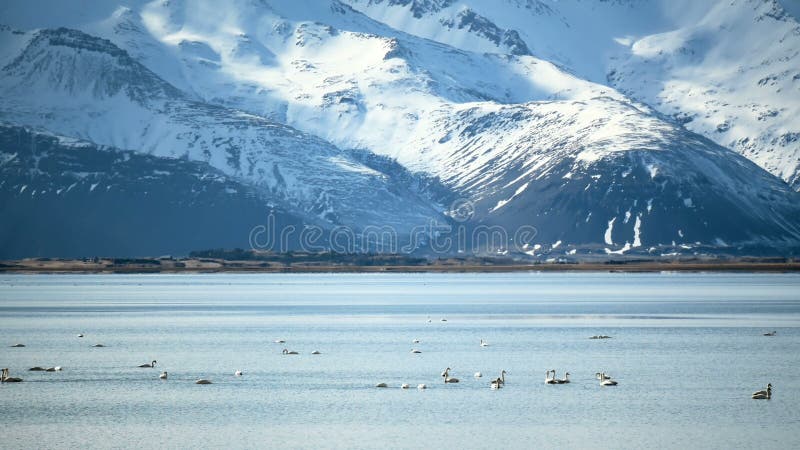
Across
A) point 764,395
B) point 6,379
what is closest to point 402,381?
point 764,395

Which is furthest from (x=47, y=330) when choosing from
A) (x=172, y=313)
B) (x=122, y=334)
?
(x=172, y=313)

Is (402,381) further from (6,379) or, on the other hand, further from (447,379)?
(6,379)

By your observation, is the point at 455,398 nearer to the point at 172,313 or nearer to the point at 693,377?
the point at 693,377

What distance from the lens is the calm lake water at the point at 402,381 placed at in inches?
2714

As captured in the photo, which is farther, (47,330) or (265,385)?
(47,330)

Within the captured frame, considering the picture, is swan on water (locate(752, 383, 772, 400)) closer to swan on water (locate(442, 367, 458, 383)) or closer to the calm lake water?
the calm lake water

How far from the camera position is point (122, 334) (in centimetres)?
12700

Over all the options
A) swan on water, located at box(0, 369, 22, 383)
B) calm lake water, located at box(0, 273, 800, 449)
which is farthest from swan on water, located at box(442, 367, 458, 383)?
swan on water, located at box(0, 369, 22, 383)

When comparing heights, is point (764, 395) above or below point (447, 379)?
above

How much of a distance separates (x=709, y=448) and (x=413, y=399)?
66.6ft

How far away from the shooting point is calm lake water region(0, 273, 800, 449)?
68.9 meters

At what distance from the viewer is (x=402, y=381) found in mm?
88750

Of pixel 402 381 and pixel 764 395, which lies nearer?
pixel 764 395

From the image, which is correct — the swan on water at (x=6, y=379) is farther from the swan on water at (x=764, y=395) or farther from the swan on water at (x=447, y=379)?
the swan on water at (x=764, y=395)
